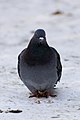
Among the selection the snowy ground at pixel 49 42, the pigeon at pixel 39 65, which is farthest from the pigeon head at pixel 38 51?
the snowy ground at pixel 49 42

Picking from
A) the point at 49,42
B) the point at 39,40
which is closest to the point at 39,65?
the point at 39,40

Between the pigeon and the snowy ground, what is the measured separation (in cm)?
20

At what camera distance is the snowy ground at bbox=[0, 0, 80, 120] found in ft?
16.9

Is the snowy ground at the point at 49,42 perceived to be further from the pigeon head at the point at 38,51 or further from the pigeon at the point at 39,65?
the pigeon head at the point at 38,51

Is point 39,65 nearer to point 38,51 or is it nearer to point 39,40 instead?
point 38,51

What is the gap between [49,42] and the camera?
9.60 m

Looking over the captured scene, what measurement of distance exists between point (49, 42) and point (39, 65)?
14.1 ft

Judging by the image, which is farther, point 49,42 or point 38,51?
point 49,42

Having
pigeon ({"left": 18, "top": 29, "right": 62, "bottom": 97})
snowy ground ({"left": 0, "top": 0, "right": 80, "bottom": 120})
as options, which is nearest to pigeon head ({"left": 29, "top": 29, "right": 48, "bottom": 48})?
pigeon ({"left": 18, "top": 29, "right": 62, "bottom": 97})

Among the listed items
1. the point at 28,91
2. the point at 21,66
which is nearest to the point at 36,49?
the point at 21,66

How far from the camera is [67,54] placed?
27.7 ft

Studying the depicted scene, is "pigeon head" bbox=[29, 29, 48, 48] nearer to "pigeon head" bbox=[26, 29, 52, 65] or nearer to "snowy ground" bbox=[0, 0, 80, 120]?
"pigeon head" bbox=[26, 29, 52, 65]

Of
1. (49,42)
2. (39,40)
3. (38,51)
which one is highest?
(39,40)

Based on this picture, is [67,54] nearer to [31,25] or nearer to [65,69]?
[65,69]
